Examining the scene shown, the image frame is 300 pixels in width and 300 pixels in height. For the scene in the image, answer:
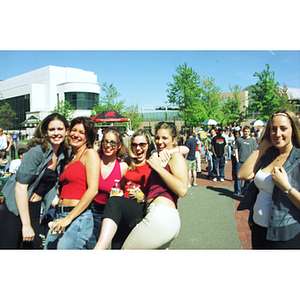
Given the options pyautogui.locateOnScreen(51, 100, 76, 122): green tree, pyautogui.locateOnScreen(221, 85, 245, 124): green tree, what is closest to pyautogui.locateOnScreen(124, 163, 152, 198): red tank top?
pyautogui.locateOnScreen(51, 100, 76, 122): green tree

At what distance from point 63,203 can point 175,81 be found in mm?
20585

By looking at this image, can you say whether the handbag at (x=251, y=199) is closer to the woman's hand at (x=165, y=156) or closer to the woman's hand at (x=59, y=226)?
the woman's hand at (x=165, y=156)

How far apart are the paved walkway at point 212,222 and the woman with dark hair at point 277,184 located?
1767mm

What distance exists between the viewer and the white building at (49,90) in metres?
54.0

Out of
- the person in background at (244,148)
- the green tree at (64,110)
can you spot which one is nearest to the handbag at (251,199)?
the person in background at (244,148)

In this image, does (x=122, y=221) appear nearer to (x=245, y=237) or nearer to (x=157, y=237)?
(x=157, y=237)

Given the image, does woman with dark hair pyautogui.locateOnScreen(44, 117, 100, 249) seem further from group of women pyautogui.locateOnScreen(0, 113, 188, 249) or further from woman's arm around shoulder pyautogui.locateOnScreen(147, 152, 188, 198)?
woman's arm around shoulder pyautogui.locateOnScreen(147, 152, 188, 198)

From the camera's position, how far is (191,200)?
6.40 meters

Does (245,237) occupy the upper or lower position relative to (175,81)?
lower

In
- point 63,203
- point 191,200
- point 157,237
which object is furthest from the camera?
point 191,200

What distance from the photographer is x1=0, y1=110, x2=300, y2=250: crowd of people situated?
1.99m

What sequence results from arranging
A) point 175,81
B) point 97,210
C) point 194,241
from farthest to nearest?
point 175,81 → point 194,241 → point 97,210

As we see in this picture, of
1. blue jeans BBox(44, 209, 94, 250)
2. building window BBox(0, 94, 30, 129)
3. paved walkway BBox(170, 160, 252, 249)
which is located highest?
building window BBox(0, 94, 30, 129)

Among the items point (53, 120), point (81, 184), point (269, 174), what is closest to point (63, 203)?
point (81, 184)
